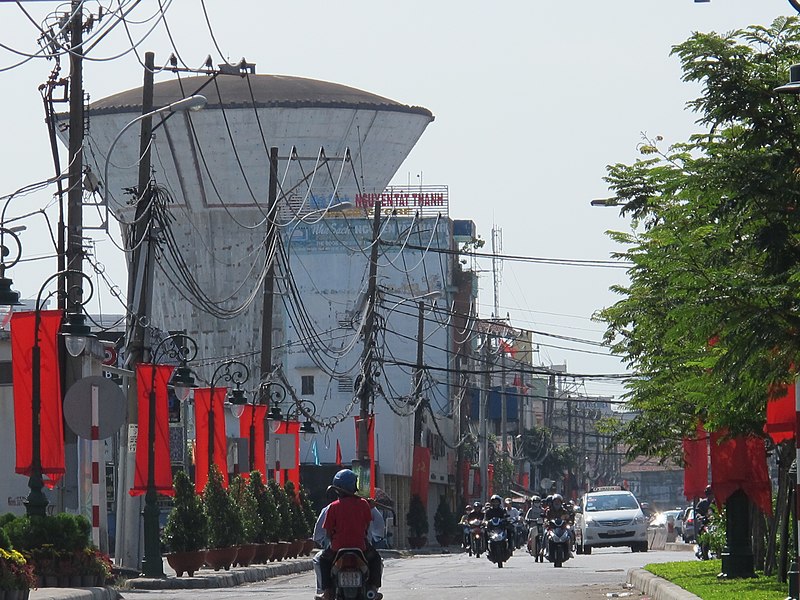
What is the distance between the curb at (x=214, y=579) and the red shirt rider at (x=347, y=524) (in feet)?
41.9

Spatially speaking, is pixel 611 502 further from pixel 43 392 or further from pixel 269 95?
pixel 269 95

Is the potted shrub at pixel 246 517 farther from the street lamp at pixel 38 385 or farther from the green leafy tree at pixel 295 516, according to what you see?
the street lamp at pixel 38 385

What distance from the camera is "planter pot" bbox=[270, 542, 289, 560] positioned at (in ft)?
120

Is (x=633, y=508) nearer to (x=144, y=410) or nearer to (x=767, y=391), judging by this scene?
(x=144, y=410)

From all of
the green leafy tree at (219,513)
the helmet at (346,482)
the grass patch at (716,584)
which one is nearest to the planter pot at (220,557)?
the green leafy tree at (219,513)

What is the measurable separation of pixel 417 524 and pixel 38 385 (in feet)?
159

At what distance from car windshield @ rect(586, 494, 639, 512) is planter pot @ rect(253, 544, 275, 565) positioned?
13.2 m

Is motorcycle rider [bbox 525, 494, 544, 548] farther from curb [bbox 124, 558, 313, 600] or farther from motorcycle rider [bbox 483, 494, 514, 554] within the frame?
curb [bbox 124, 558, 313, 600]

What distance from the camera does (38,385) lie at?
2277 centimetres

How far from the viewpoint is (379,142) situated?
3366 inches

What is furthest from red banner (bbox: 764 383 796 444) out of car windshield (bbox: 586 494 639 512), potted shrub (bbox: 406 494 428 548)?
potted shrub (bbox: 406 494 428 548)

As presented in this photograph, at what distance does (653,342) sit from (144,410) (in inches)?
389

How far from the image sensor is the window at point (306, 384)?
78.5 meters

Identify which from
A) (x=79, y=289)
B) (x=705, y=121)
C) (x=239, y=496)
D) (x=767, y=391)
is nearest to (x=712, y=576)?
(x=767, y=391)
